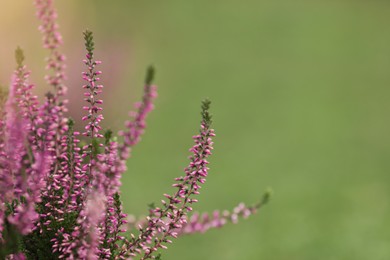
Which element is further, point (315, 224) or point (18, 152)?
point (315, 224)

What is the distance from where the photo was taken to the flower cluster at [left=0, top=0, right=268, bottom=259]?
2094 millimetres

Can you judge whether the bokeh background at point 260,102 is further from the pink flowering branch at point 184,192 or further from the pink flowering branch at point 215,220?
the pink flowering branch at point 184,192

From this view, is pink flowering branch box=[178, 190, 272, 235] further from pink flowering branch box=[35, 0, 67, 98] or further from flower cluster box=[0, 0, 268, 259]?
pink flowering branch box=[35, 0, 67, 98]

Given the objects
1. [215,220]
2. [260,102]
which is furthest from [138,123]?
[260,102]

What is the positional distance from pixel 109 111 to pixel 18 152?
401 inches

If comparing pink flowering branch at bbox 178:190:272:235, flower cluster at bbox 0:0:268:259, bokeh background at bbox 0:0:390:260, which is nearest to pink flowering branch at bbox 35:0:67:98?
flower cluster at bbox 0:0:268:259

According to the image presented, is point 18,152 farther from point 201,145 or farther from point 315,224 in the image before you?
point 315,224

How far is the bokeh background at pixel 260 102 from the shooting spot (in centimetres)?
713

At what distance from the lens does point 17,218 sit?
208 centimetres

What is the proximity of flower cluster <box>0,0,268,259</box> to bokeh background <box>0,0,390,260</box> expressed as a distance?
397 cm

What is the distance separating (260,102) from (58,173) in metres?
10.0

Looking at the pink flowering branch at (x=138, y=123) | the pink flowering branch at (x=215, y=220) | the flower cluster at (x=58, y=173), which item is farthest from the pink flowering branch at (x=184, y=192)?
the pink flowering branch at (x=215, y=220)

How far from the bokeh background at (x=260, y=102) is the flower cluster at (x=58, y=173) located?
397 centimetres

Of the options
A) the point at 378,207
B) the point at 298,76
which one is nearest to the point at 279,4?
the point at 298,76
